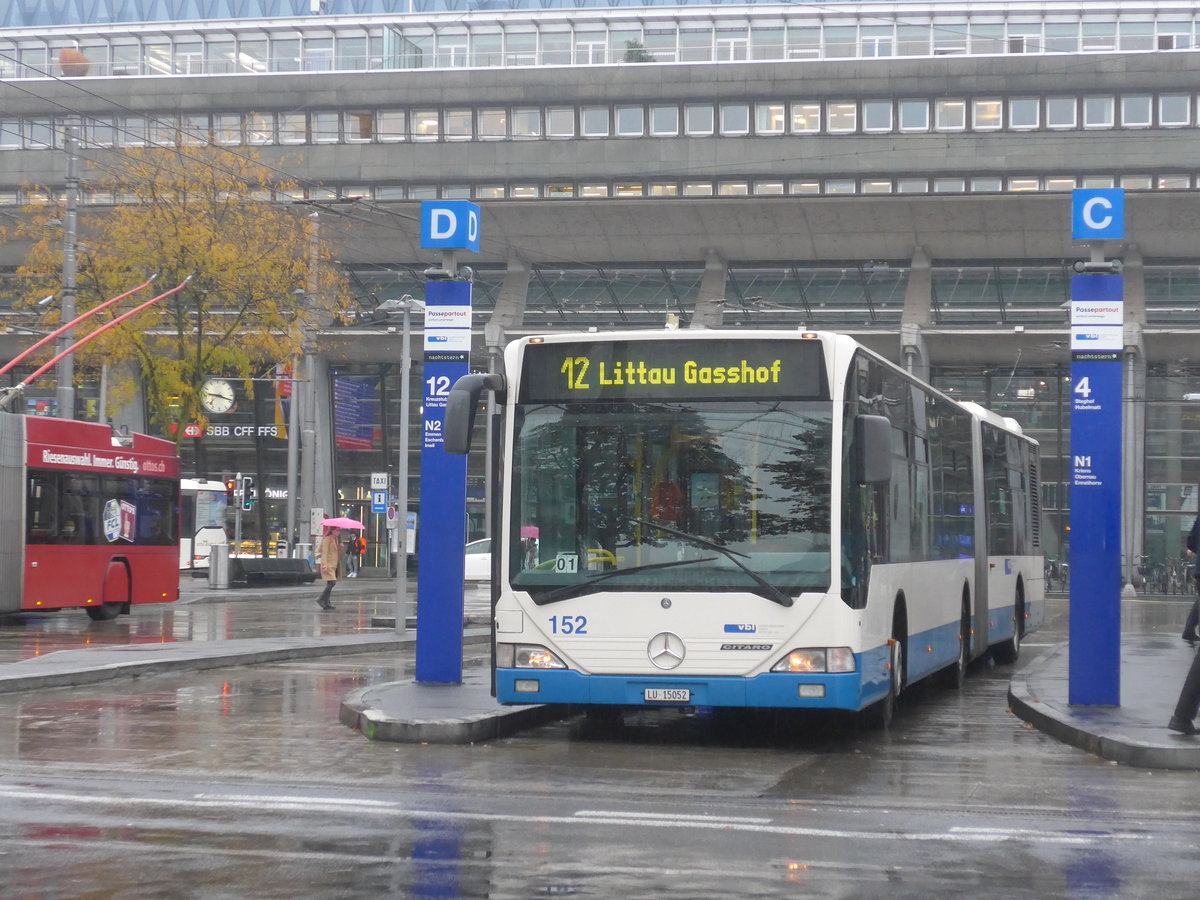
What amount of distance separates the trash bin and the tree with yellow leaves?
4193 millimetres

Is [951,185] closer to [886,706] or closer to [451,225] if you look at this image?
[451,225]

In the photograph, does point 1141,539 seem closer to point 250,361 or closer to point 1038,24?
point 1038,24

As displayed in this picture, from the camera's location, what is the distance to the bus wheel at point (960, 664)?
17.7 m

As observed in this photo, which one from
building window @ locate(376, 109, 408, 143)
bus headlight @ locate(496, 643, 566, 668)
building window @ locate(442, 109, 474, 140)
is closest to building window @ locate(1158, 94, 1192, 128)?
building window @ locate(442, 109, 474, 140)

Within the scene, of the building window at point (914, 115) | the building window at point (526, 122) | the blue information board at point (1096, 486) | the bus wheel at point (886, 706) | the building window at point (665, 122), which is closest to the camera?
the bus wheel at point (886, 706)

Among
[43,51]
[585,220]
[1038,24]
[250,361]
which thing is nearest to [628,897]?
[250,361]

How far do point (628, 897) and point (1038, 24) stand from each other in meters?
54.2

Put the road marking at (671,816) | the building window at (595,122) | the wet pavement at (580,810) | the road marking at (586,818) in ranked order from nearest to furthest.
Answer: the wet pavement at (580,810), the road marking at (586,818), the road marking at (671,816), the building window at (595,122)

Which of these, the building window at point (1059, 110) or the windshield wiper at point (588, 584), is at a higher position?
the building window at point (1059, 110)

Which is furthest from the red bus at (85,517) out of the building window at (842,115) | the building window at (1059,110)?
the building window at (1059,110)

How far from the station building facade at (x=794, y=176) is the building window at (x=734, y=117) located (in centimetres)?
9

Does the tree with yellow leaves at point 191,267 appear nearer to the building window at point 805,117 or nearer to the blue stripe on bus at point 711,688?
the building window at point 805,117

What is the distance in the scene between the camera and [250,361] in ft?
138

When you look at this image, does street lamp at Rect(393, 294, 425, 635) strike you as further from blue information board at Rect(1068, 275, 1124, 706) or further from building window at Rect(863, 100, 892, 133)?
building window at Rect(863, 100, 892, 133)
